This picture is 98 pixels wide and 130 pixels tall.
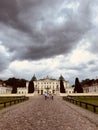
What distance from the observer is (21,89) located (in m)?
164

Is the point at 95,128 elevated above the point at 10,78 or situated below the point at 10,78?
below

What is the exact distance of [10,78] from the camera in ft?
593

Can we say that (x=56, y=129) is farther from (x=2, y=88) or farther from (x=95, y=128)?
(x=2, y=88)

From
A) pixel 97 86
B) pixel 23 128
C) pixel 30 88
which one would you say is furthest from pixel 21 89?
pixel 23 128

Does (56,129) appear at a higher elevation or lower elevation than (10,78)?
lower

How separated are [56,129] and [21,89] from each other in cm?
15696

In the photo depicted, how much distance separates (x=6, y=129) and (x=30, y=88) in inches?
4637

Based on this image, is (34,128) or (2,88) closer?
(34,128)

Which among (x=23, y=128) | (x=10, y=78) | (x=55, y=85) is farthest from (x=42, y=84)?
(x=23, y=128)

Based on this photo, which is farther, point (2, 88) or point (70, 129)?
point (2, 88)

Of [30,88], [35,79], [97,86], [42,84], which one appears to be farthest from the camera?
[35,79]

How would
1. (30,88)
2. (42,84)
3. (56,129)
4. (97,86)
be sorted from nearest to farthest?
(56,129), (30,88), (97,86), (42,84)

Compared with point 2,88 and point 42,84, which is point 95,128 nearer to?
point 2,88

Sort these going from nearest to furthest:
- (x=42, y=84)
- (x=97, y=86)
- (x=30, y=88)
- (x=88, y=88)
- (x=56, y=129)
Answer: (x=56, y=129) < (x=30, y=88) < (x=97, y=86) < (x=88, y=88) < (x=42, y=84)
